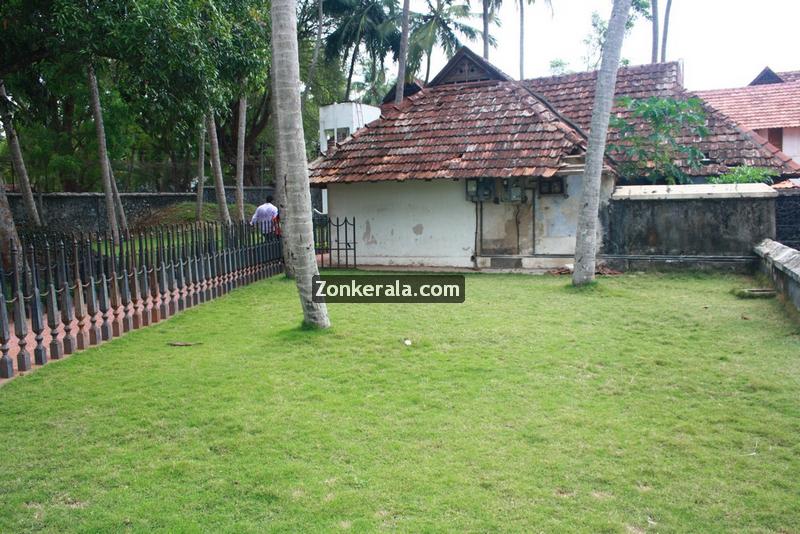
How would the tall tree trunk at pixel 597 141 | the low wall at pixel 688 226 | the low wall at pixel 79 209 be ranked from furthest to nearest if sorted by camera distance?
the low wall at pixel 79 209 → the low wall at pixel 688 226 → the tall tree trunk at pixel 597 141

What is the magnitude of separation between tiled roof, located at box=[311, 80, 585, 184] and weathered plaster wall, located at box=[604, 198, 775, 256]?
68.4 inches

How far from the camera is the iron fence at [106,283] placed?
651cm

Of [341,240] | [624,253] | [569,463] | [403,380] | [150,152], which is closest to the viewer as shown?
[569,463]

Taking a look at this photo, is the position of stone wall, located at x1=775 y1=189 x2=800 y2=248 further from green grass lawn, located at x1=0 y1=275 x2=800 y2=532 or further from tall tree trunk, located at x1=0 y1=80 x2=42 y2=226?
tall tree trunk, located at x1=0 y1=80 x2=42 y2=226

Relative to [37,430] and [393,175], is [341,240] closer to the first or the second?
[393,175]

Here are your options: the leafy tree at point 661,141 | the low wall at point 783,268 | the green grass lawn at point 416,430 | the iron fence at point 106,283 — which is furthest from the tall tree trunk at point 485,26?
the green grass lawn at point 416,430

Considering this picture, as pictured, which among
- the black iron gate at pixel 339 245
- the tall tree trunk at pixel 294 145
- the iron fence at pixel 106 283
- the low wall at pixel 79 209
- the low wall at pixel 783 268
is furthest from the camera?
the low wall at pixel 79 209

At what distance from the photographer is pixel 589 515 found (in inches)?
140

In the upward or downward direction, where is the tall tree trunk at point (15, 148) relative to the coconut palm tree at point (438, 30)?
downward

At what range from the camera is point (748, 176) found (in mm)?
13109

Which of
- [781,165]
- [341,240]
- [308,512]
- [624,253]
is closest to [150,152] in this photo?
[341,240]

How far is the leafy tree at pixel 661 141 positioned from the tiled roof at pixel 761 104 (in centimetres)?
1048

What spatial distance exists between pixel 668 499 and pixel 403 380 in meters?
2.77

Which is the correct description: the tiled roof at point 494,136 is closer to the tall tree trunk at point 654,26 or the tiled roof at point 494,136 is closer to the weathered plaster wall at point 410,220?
the weathered plaster wall at point 410,220
